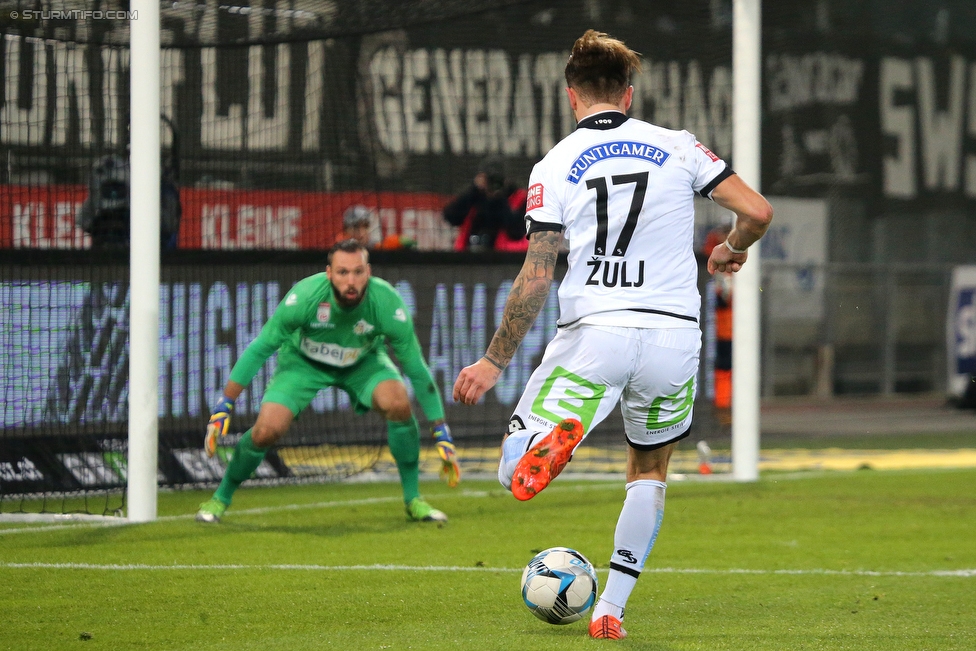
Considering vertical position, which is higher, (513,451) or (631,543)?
(513,451)

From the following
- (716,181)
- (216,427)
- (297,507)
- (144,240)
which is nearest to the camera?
(716,181)

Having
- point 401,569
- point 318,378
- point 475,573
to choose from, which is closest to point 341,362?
point 318,378

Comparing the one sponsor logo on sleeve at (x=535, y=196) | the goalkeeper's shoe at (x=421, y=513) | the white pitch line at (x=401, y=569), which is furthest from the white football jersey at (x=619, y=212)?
the goalkeeper's shoe at (x=421, y=513)

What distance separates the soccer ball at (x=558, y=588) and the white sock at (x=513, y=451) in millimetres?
602

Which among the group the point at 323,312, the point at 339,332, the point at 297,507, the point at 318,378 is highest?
the point at 323,312

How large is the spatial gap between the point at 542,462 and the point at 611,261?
0.79 meters

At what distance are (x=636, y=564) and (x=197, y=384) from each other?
6.16 meters

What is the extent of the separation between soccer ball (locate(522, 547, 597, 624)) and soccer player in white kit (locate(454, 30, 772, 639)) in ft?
1.98

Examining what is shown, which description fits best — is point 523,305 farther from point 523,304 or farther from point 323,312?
point 323,312

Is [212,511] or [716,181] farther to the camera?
[212,511]

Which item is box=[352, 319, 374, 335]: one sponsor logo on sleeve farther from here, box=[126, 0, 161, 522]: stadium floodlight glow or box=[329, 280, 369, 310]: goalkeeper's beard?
box=[126, 0, 161, 522]: stadium floodlight glow

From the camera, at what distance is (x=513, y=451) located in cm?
459

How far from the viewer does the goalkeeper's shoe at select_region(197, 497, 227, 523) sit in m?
8.19

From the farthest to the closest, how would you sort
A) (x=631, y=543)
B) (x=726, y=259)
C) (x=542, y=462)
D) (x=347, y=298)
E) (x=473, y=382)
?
(x=347, y=298) → (x=631, y=543) → (x=726, y=259) → (x=473, y=382) → (x=542, y=462)
